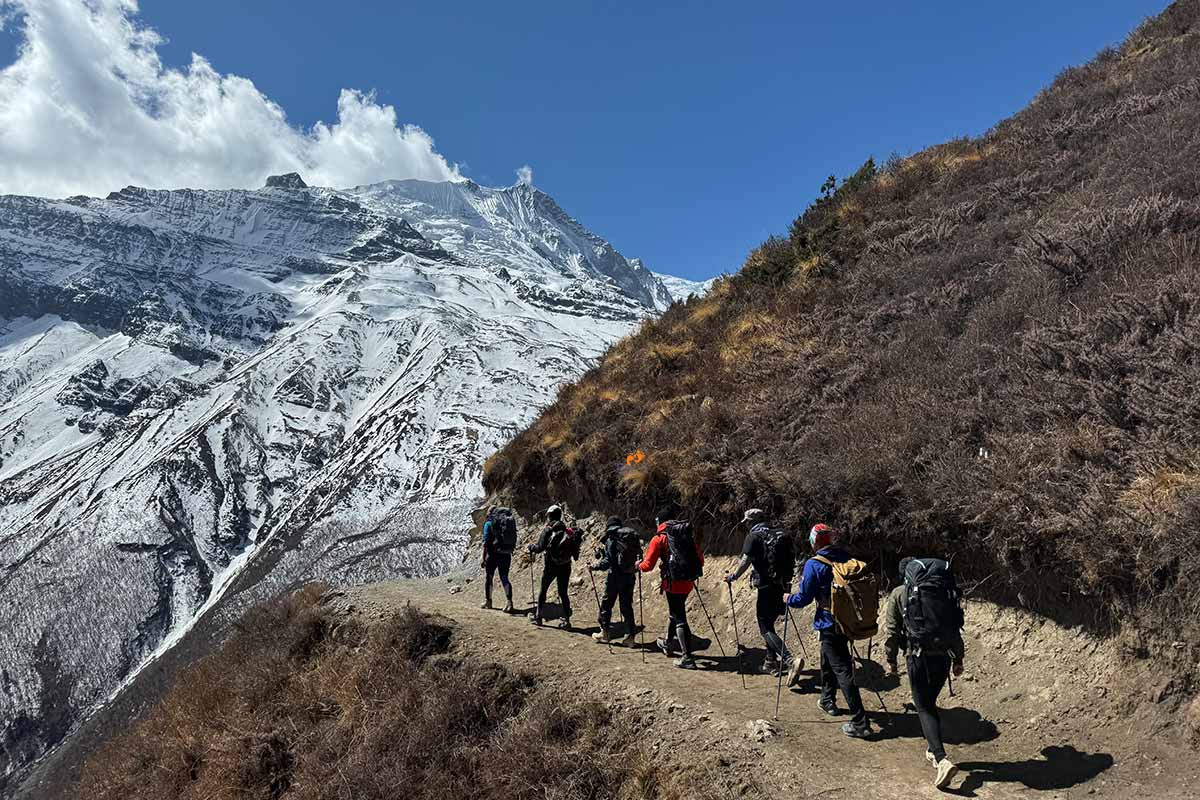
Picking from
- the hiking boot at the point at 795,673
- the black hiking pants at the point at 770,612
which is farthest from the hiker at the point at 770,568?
the hiking boot at the point at 795,673

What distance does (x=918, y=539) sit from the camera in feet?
23.9

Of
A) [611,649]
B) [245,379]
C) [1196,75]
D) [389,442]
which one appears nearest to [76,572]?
[389,442]

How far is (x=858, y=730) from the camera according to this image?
6004 mm

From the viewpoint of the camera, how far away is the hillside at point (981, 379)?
19.4 feet

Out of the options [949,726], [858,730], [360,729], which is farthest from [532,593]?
[949,726]

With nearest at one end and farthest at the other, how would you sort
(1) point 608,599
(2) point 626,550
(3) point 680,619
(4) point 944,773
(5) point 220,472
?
(4) point 944,773 < (3) point 680,619 < (2) point 626,550 < (1) point 608,599 < (5) point 220,472

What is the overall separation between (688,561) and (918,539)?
8.56 ft

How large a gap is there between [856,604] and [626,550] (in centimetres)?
373

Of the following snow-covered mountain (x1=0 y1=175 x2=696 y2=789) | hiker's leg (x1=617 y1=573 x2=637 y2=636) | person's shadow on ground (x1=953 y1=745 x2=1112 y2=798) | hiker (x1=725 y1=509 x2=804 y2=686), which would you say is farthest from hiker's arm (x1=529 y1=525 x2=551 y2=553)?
snow-covered mountain (x1=0 y1=175 x2=696 y2=789)

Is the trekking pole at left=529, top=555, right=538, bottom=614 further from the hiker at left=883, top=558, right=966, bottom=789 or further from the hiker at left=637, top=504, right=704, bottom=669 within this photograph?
the hiker at left=883, top=558, right=966, bottom=789

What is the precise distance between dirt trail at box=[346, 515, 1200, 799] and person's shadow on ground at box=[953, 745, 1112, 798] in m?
0.01

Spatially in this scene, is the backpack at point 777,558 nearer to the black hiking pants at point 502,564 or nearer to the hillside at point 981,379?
the hillside at point 981,379

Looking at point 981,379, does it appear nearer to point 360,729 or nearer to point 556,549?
point 556,549

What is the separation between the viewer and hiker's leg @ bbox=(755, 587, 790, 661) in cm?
770
